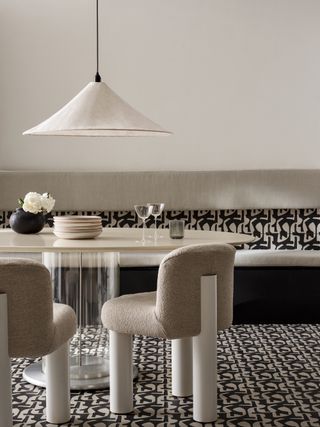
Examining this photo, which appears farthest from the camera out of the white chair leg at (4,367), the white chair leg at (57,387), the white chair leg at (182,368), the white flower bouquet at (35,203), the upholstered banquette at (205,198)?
the upholstered banquette at (205,198)

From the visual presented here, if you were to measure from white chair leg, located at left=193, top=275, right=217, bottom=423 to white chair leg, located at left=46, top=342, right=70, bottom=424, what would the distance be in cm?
53

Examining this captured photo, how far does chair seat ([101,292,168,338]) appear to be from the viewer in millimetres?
2693

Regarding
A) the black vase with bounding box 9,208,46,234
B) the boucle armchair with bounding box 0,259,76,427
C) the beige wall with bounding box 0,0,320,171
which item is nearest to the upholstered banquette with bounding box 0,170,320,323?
the beige wall with bounding box 0,0,320,171

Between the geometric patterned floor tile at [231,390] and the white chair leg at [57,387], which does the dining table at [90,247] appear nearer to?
the geometric patterned floor tile at [231,390]

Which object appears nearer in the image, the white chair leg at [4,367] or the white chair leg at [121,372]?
the white chair leg at [4,367]

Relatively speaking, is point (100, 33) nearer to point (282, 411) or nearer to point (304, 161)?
point (304, 161)

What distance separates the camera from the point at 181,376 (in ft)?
10.2

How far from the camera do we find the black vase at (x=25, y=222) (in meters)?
3.47

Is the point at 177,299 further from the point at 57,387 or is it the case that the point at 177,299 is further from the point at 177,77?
the point at 177,77

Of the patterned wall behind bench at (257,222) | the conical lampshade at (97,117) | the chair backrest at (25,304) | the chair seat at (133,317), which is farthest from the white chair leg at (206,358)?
the patterned wall behind bench at (257,222)

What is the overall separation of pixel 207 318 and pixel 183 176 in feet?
8.19

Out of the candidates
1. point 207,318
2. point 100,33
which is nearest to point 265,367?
point 207,318

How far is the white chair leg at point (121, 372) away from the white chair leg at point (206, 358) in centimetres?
28

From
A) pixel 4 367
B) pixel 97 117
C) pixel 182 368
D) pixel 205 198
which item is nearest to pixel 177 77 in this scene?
pixel 205 198
